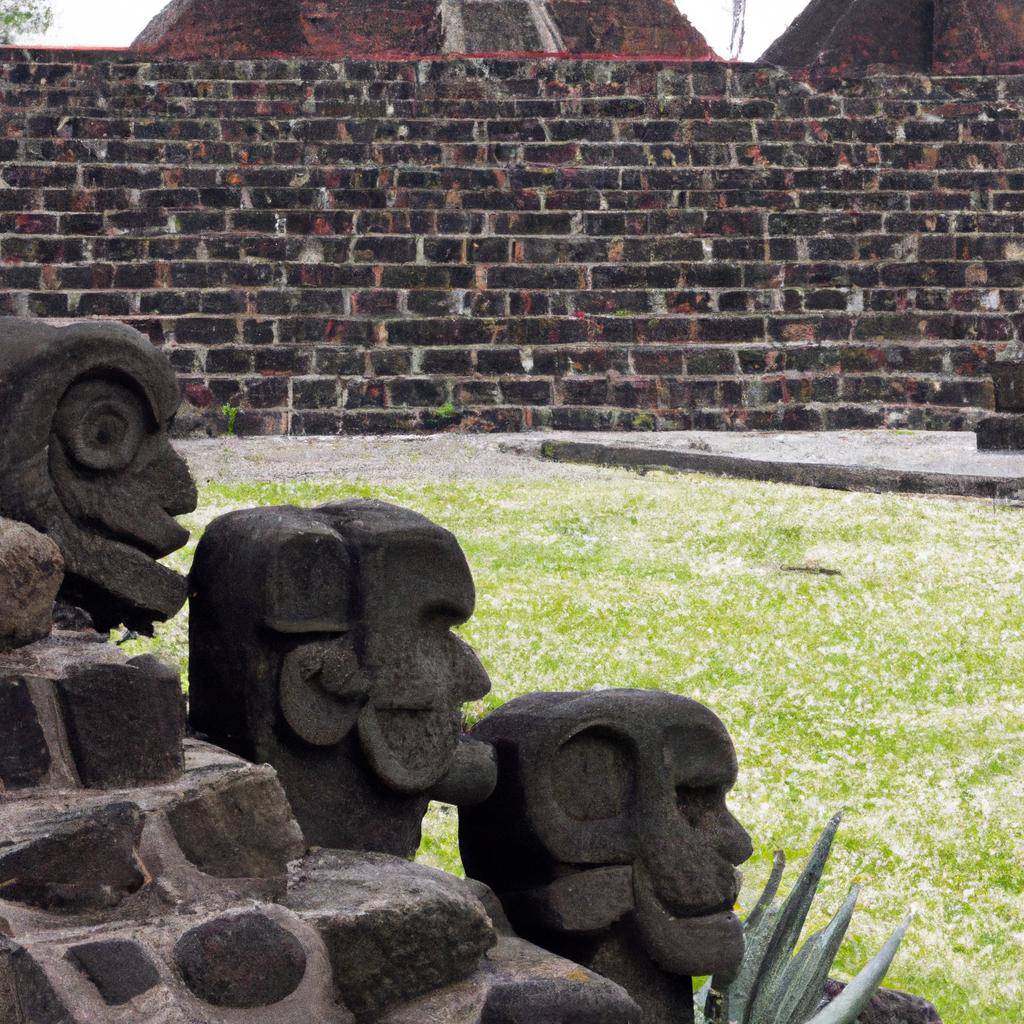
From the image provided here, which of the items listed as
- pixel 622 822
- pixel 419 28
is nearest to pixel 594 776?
pixel 622 822

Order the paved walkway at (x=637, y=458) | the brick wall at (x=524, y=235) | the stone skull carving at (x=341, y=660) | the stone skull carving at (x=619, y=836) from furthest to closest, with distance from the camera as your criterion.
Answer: the brick wall at (x=524, y=235), the paved walkway at (x=637, y=458), the stone skull carving at (x=619, y=836), the stone skull carving at (x=341, y=660)

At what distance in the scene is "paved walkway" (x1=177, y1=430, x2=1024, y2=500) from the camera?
9.32m

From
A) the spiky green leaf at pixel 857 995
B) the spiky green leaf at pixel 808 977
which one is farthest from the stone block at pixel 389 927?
the spiky green leaf at pixel 808 977

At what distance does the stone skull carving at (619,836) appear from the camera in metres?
2.30

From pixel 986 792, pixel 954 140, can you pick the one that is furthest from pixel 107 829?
pixel 954 140

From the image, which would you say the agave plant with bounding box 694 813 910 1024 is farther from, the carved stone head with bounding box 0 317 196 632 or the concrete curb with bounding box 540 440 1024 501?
the concrete curb with bounding box 540 440 1024 501

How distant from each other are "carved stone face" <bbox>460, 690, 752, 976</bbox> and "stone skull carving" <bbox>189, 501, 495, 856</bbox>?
10cm

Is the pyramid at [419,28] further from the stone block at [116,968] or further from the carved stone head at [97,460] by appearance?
the stone block at [116,968]

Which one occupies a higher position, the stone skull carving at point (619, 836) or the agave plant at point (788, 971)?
the stone skull carving at point (619, 836)

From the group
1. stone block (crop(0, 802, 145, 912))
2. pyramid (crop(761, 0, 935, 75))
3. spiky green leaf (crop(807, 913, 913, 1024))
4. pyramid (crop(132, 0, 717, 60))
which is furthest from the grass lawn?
pyramid (crop(132, 0, 717, 60))

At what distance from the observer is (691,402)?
12.7 meters

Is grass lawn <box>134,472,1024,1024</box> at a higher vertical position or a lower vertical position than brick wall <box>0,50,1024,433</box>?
lower

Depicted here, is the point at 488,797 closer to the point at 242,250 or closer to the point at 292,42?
the point at 242,250

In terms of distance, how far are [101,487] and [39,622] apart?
0.20 metres
